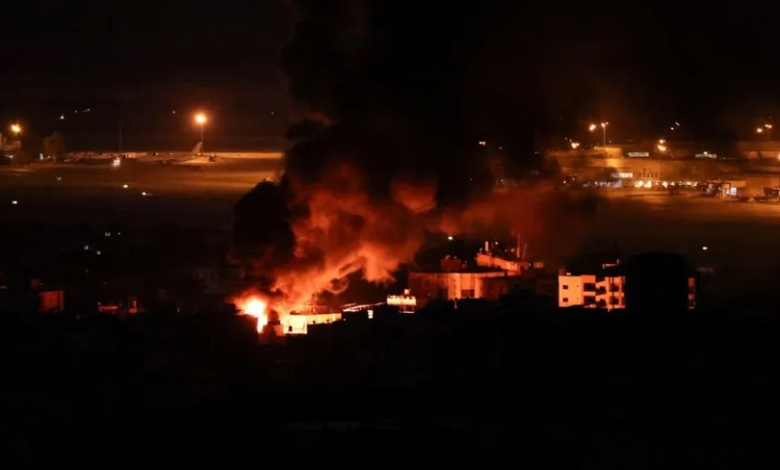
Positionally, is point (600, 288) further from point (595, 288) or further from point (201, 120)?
point (201, 120)

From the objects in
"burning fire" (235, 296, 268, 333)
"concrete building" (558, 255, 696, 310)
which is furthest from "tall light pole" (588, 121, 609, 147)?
"burning fire" (235, 296, 268, 333)

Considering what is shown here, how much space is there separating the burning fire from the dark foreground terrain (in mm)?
572

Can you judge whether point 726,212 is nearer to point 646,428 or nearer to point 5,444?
point 646,428

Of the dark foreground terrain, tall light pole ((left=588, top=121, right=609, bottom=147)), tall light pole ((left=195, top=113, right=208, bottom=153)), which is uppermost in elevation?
tall light pole ((left=195, top=113, right=208, bottom=153))

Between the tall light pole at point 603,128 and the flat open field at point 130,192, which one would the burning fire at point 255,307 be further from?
the tall light pole at point 603,128

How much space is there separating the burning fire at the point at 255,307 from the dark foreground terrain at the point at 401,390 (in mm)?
572

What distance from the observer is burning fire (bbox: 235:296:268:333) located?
71.4ft

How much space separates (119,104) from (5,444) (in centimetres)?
5972

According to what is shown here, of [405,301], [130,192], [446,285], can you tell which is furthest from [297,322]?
[130,192]

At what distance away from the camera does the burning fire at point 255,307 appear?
21766 millimetres

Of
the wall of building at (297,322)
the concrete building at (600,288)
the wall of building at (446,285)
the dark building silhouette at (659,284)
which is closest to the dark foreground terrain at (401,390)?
the dark building silhouette at (659,284)

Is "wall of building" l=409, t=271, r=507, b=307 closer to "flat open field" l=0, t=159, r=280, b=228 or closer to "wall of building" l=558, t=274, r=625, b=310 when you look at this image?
"wall of building" l=558, t=274, r=625, b=310

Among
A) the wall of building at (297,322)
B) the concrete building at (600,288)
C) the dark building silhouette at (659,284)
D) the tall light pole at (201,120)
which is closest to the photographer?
the dark building silhouette at (659,284)

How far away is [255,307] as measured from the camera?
21.9m
